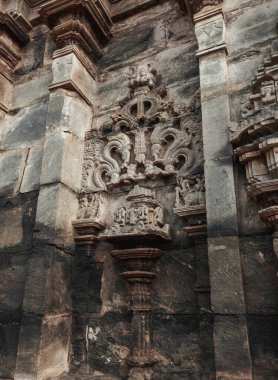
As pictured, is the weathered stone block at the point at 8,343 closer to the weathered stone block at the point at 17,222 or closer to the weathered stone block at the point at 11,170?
the weathered stone block at the point at 17,222

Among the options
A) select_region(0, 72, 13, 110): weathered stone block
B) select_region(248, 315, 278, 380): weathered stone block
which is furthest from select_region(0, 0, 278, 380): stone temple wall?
select_region(0, 72, 13, 110): weathered stone block

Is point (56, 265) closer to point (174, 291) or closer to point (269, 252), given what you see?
point (174, 291)

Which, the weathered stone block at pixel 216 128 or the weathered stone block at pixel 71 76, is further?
the weathered stone block at pixel 71 76


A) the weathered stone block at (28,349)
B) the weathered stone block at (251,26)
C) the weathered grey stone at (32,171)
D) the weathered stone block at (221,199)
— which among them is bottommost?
the weathered stone block at (28,349)

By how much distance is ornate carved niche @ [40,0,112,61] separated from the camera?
4.60 m

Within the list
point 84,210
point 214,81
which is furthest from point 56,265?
point 214,81

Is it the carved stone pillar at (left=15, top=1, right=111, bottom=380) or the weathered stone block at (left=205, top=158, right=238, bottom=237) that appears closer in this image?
the weathered stone block at (left=205, top=158, right=238, bottom=237)

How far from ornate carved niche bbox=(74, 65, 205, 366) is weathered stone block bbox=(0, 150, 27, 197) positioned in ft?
3.03

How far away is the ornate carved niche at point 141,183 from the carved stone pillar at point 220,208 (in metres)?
0.30

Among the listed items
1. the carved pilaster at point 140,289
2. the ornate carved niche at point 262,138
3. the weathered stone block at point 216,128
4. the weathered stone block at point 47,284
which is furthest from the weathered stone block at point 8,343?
the ornate carved niche at point 262,138

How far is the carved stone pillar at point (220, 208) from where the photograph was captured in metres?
2.67

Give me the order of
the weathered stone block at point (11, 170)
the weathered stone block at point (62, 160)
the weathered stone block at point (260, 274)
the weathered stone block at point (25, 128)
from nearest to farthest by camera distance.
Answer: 1. the weathered stone block at point (260, 274)
2. the weathered stone block at point (62, 160)
3. the weathered stone block at point (11, 170)
4. the weathered stone block at point (25, 128)

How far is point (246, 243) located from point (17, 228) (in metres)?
2.78

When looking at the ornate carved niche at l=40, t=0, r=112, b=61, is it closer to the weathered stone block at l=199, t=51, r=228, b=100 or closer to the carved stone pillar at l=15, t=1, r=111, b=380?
the carved stone pillar at l=15, t=1, r=111, b=380
